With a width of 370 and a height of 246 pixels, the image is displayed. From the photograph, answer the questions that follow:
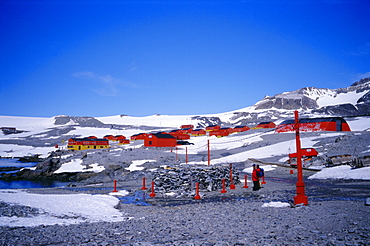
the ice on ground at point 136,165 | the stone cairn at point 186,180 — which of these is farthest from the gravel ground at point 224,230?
the ice on ground at point 136,165

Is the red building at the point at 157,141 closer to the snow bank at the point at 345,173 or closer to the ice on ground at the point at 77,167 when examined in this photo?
the ice on ground at the point at 77,167

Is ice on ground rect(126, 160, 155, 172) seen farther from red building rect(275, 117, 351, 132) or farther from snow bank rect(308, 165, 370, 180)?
red building rect(275, 117, 351, 132)

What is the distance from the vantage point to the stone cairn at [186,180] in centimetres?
2108

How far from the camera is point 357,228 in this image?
24.6 feet

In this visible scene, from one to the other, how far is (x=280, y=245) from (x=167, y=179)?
1537cm

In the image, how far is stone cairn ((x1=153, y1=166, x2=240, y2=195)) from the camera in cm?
2108

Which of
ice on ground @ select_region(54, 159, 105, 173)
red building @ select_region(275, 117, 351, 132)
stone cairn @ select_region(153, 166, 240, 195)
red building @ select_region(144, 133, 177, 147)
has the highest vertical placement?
red building @ select_region(275, 117, 351, 132)

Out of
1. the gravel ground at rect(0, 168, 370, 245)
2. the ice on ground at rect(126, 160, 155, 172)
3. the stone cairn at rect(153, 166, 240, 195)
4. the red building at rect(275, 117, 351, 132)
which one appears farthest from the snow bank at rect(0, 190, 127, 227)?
the red building at rect(275, 117, 351, 132)

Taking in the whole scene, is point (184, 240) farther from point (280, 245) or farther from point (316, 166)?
point (316, 166)

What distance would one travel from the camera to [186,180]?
21.2 m

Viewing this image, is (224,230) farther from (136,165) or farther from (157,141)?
(157,141)

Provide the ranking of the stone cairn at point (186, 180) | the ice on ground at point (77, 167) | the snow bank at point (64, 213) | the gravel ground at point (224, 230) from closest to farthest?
the gravel ground at point (224, 230) → the snow bank at point (64, 213) → the stone cairn at point (186, 180) → the ice on ground at point (77, 167)

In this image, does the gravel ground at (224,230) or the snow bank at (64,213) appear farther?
the snow bank at (64,213)

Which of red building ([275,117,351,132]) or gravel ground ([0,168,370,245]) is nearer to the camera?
gravel ground ([0,168,370,245])
